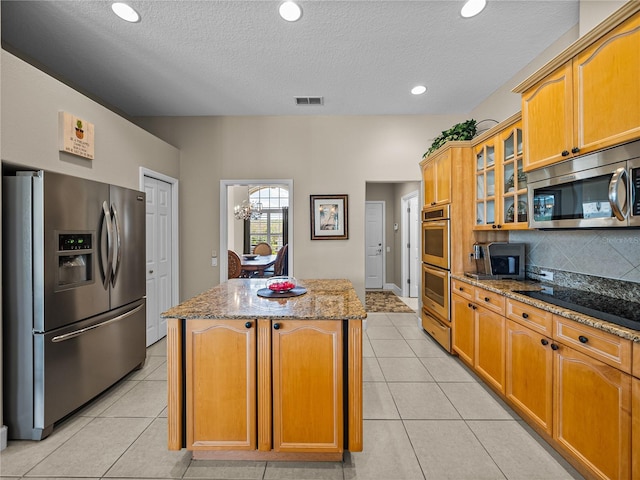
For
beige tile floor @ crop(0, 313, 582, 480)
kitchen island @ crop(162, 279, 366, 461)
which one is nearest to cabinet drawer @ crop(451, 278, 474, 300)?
beige tile floor @ crop(0, 313, 582, 480)

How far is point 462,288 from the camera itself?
9.62ft

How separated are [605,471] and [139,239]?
138 inches

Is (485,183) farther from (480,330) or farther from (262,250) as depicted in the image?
(262,250)

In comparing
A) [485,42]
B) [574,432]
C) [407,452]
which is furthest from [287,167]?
[574,432]

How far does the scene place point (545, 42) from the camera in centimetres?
258

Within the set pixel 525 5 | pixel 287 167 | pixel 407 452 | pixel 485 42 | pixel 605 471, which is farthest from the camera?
pixel 287 167

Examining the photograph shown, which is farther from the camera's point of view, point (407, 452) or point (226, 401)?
point (407, 452)

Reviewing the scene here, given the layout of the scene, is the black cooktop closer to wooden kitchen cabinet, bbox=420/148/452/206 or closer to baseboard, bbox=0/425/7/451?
wooden kitchen cabinet, bbox=420/148/452/206

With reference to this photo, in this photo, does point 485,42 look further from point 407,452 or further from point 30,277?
point 30,277

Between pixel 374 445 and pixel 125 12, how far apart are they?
338cm

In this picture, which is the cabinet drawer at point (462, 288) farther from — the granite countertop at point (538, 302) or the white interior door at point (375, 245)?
the white interior door at point (375, 245)

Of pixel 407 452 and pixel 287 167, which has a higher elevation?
pixel 287 167

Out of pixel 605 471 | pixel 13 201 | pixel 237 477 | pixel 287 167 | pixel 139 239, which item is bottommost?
pixel 237 477

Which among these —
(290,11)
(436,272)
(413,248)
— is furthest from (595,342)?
(413,248)
